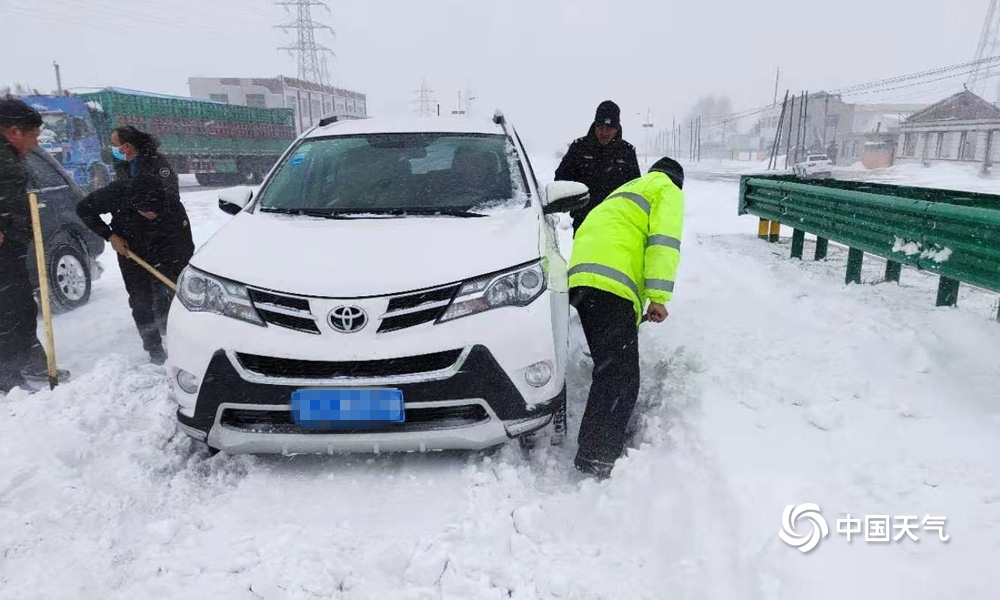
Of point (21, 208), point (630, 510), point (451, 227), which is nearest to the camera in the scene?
point (630, 510)

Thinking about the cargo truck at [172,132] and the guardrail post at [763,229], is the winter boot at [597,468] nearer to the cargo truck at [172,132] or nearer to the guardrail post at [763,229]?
the guardrail post at [763,229]

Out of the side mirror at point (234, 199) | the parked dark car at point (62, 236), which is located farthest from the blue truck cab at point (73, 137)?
A: the side mirror at point (234, 199)

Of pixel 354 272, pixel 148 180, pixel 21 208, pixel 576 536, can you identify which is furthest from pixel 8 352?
pixel 576 536

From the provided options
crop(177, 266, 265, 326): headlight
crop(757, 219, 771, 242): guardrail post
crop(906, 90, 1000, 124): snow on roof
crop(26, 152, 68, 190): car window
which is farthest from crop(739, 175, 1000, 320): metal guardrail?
crop(906, 90, 1000, 124): snow on roof

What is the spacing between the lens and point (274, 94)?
4838 cm

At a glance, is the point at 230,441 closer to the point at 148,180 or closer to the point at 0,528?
the point at 0,528

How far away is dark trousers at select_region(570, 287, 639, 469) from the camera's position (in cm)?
302

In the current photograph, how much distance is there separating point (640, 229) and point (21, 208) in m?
3.98

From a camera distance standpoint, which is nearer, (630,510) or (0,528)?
(0,528)

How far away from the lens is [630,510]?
264cm

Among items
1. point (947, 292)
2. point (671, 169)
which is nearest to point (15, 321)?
point (671, 169)

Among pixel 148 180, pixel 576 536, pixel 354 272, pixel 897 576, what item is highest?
pixel 148 180

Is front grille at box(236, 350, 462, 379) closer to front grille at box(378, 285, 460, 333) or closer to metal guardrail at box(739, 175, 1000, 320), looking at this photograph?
front grille at box(378, 285, 460, 333)

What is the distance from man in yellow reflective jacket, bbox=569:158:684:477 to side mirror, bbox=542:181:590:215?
560mm
